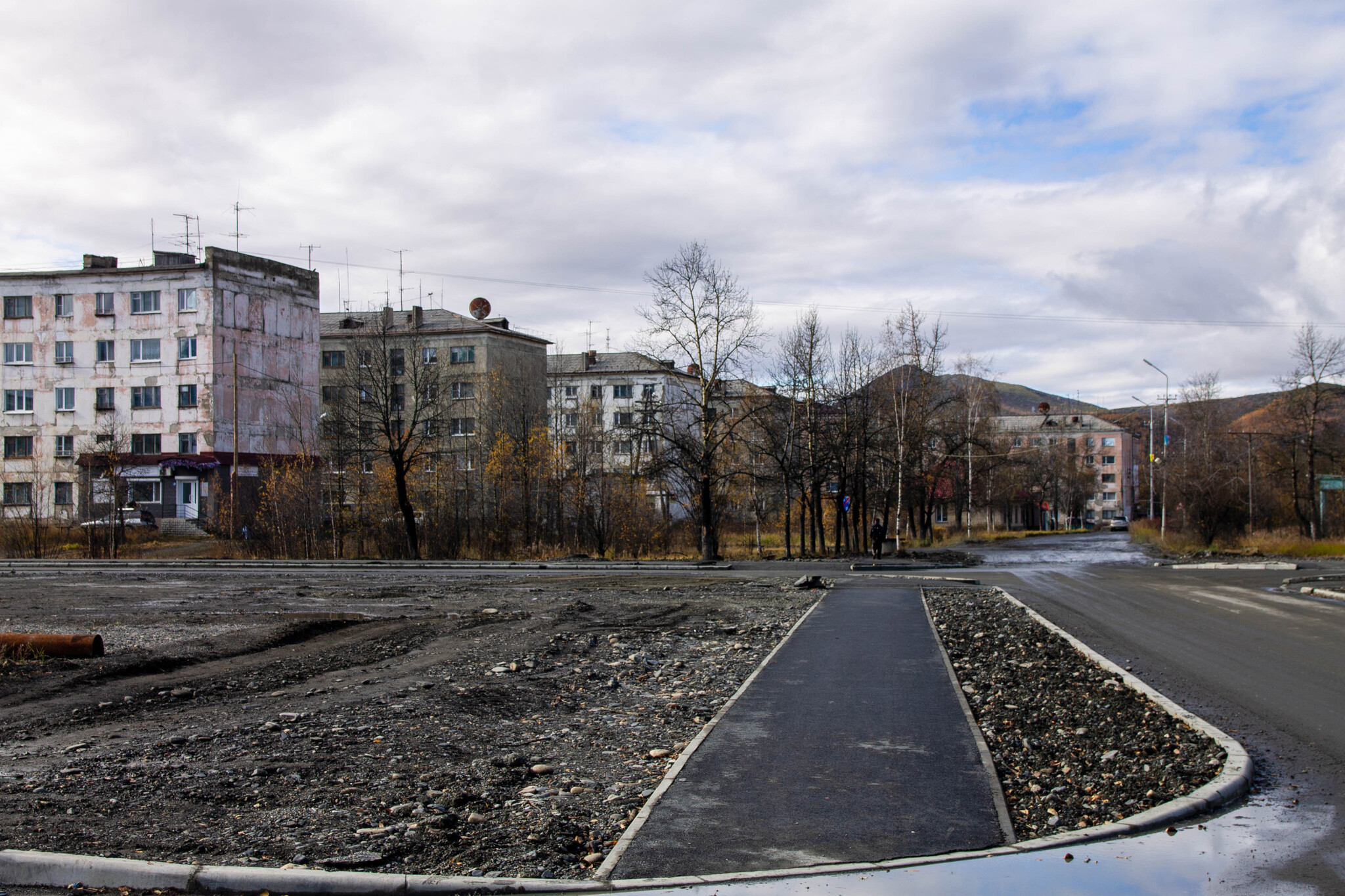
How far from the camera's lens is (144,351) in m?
63.4

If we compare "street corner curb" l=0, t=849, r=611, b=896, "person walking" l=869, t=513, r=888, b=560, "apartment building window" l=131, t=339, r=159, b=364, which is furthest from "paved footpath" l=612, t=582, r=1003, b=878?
"apartment building window" l=131, t=339, r=159, b=364

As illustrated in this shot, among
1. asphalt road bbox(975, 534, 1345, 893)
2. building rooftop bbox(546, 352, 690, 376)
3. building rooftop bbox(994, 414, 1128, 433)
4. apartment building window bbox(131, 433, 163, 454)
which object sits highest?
building rooftop bbox(546, 352, 690, 376)

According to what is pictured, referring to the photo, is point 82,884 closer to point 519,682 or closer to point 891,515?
point 519,682

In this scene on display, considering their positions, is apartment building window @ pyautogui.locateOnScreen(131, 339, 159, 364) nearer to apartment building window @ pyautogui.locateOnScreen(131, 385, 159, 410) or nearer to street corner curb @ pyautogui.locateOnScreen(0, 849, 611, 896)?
apartment building window @ pyautogui.locateOnScreen(131, 385, 159, 410)

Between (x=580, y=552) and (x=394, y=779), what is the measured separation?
34.1 m

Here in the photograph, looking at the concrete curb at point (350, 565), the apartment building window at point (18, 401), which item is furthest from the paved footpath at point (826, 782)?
the apartment building window at point (18, 401)

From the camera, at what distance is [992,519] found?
301ft

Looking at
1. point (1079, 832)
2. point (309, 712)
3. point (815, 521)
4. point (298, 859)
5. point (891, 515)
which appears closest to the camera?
point (298, 859)

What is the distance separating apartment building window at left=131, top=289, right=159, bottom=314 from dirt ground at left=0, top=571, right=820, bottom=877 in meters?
50.2

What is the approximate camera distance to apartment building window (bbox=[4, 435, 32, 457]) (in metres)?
64.6

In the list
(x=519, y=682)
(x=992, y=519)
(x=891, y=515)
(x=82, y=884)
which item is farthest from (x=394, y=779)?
(x=992, y=519)

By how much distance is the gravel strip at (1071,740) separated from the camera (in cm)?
667

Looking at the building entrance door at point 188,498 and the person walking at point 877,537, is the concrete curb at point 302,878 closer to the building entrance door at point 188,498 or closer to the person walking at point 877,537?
the person walking at point 877,537

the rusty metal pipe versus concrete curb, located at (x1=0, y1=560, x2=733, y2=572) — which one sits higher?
the rusty metal pipe
